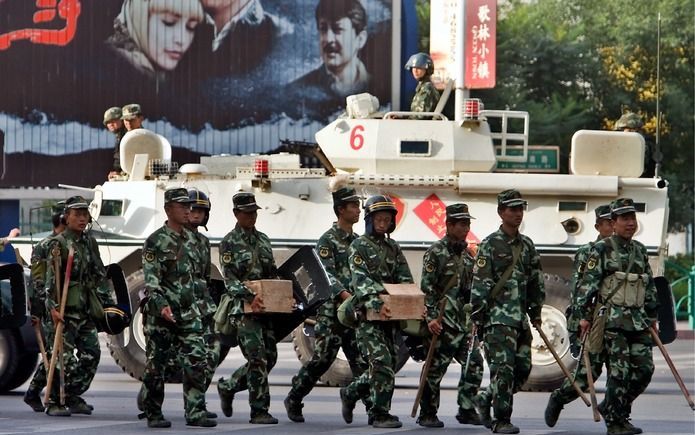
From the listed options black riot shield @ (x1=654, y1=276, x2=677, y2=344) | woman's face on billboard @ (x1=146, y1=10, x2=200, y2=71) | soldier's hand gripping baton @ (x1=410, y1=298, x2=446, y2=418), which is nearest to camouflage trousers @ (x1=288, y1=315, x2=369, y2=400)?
soldier's hand gripping baton @ (x1=410, y1=298, x2=446, y2=418)

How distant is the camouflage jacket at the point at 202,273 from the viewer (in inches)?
592

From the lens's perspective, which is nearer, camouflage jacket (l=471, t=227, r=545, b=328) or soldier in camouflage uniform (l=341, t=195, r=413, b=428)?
camouflage jacket (l=471, t=227, r=545, b=328)

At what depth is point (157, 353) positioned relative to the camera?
589 inches

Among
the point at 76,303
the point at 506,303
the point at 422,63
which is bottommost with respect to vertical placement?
the point at 76,303

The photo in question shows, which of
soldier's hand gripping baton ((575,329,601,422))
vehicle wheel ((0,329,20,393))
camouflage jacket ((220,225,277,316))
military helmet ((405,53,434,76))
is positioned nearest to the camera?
soldier's hand gripping baton ((575,329,601,422))

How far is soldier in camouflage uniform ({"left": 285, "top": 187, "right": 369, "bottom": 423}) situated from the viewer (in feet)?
51.6

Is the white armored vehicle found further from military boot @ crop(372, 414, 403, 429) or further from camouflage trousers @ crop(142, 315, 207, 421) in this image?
military boot @ crop(372, 414, 403, 429)

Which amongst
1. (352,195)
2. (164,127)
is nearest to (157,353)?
(352,195)

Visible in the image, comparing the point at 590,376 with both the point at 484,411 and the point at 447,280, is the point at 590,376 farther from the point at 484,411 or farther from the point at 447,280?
the point at 447,280

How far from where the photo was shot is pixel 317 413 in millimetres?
16750

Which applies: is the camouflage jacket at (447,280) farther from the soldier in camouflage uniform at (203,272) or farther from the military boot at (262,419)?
the soldier in camouflage uniform at (203,272)

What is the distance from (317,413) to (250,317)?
60.3 inches

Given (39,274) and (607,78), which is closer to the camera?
(39,274)

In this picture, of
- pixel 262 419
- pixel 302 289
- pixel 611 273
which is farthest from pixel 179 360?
pixel 611 273
